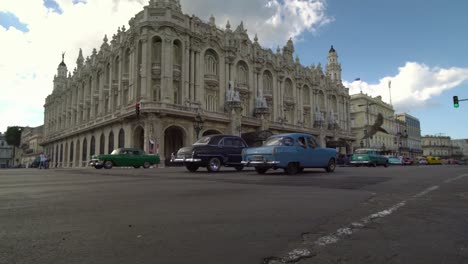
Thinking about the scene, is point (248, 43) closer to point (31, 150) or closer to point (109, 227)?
point (109, 227)

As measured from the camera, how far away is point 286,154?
513 inches

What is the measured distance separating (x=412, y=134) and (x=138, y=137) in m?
96.4

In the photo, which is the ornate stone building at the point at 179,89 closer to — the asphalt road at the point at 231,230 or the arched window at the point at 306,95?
the arched window at the point at 306,95

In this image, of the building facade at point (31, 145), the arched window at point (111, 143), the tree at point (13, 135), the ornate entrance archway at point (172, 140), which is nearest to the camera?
the ornate entrance archway at point (172, 140)

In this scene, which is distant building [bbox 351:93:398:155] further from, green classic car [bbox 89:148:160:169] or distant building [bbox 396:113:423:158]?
green classic car [bbox 89:148:160:169]

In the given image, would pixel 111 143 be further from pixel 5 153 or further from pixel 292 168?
pixel 5 153

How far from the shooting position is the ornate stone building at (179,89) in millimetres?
35031

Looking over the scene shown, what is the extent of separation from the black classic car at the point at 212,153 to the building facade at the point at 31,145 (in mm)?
85973

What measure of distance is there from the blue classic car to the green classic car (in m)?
12.8

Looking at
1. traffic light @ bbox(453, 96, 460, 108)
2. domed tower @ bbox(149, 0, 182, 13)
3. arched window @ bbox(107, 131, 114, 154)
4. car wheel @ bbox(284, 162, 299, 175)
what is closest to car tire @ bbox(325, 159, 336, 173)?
car wheel @ bbox(284, 162, 299, 175)

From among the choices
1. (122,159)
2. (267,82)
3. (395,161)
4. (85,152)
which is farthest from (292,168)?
(85,152)

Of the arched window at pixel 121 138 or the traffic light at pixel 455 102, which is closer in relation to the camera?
the traffic light at pixel 455 102

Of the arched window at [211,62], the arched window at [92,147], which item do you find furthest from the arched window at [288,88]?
the arched window at [92,147]

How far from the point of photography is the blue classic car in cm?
1288
